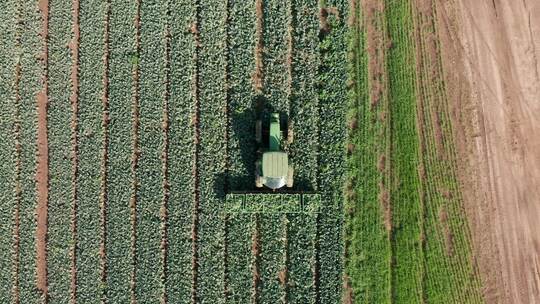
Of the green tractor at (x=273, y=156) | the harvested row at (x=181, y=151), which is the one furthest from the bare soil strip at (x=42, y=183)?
the green tractor at (x=273, y=156)

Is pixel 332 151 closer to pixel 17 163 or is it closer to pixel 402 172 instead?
pixel 402 172

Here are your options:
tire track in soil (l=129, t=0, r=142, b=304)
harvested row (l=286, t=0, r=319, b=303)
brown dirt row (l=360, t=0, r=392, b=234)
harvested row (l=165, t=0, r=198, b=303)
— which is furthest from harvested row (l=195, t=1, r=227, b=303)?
brown dirt row (l=360, t=0, r=392, b=234)

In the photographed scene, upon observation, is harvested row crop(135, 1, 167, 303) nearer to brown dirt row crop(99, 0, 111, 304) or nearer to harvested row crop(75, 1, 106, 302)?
brown dirt row crop(99, 0, 111, 304)

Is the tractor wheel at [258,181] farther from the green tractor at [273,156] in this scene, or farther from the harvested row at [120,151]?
the harvested row at [120,151]

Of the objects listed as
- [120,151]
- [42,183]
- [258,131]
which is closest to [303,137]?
[258,131]

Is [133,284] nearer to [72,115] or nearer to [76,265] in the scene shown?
[76,265]

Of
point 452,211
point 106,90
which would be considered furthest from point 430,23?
point 106,90
